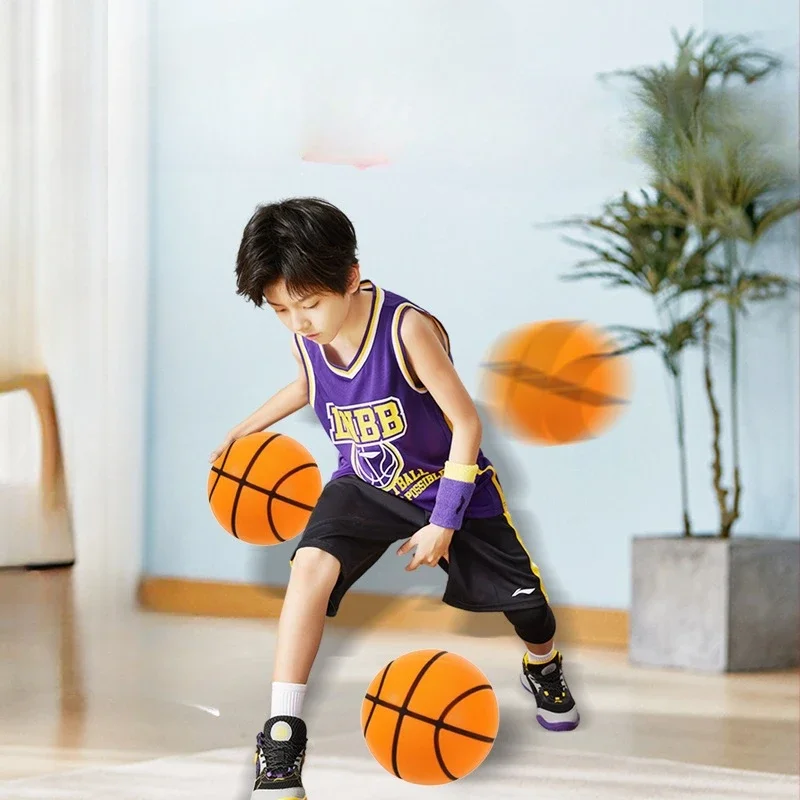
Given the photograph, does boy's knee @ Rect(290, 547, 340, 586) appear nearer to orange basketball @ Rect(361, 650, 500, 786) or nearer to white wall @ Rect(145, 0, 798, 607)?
orange basketball @ Rect(361, 650, 500, 786)

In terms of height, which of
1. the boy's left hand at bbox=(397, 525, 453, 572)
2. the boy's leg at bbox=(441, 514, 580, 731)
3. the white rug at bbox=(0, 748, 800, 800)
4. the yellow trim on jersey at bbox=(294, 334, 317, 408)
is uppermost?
the yellow trim on jersey at bbox=(294, 334, 317, 408)

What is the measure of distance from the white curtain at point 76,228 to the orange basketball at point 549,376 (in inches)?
17.6

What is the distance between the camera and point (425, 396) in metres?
1.14

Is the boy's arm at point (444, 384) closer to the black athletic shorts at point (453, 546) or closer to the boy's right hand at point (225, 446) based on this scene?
the black athletic shorts at point (453, 546)

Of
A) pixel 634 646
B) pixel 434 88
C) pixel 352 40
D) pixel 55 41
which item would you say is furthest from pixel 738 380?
pixel 55 41

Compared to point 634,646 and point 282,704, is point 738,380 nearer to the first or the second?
point 634,646

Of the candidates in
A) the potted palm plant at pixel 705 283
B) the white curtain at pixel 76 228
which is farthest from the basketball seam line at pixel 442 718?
the potted palm plant at pixel 705 283

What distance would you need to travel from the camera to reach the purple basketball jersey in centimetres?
111

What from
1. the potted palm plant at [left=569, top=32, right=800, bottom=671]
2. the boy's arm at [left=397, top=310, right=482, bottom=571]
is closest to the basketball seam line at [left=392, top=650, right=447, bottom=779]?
the boy's arm at [left=397, top=310, right=482, bottom=571]

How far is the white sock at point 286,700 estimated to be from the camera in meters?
1.06

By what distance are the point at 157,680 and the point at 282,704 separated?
39cm

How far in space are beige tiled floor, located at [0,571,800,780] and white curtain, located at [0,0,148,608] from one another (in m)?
0.09

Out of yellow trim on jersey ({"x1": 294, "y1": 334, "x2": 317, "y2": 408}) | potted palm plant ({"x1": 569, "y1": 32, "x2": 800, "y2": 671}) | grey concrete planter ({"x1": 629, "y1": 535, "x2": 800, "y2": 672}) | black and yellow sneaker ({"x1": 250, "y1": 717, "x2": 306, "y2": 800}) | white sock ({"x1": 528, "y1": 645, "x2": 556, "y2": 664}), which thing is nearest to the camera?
black and yellow sneaker ({"x1": 250, "y1": 717, "x2": 306, "y2": 800})

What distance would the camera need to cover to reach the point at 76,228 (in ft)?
4.59
